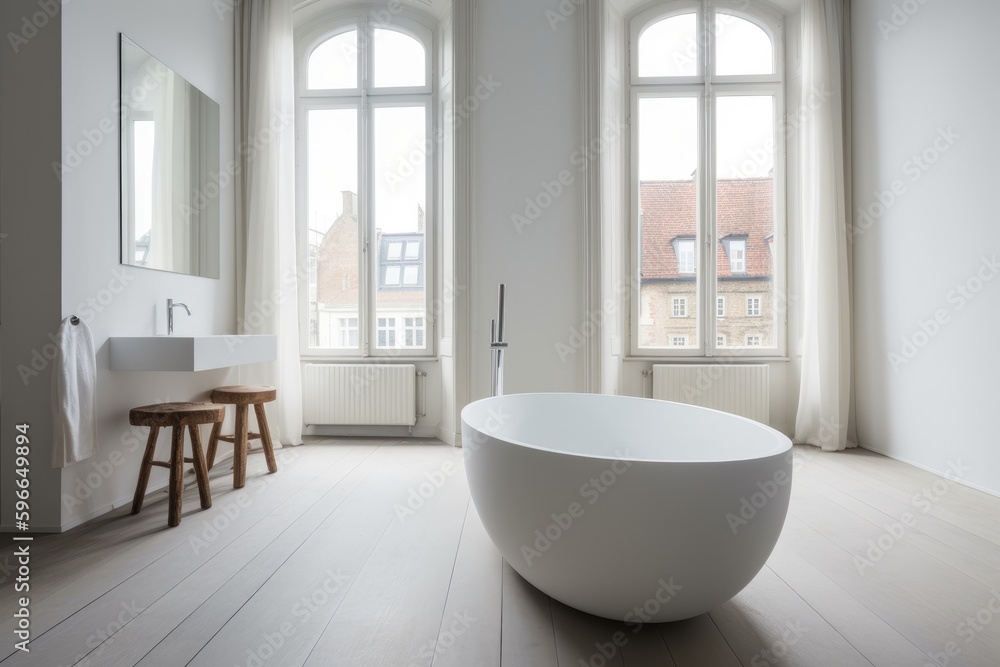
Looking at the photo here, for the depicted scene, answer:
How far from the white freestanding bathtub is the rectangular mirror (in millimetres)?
1997

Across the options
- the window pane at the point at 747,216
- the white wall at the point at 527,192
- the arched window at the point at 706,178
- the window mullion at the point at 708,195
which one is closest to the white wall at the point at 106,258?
the white wall at the point at 527,192

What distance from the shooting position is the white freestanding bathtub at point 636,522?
1.18 m

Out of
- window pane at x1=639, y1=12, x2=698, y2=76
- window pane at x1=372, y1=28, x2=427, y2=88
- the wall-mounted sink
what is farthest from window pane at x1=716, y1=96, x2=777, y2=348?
the wall-mounted sink

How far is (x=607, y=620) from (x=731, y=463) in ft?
1.91

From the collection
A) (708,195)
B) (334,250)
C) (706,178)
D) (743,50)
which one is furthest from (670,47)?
(334,250)

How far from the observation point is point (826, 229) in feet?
10.9

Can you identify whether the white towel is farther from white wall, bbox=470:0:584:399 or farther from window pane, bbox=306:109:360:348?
white wall, bbox=470:0:584:399

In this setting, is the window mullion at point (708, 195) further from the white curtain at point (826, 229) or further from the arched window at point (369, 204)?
the arched window at point (369, 204)

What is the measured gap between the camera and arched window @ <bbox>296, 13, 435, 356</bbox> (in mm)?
3703

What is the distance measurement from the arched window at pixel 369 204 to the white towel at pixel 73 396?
66.1 inches

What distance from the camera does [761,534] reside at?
1.22m

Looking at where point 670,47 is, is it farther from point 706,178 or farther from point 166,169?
point 166,169

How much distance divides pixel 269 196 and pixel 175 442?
1.76 metres

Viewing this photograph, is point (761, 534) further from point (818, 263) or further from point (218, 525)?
point (818, 263)
